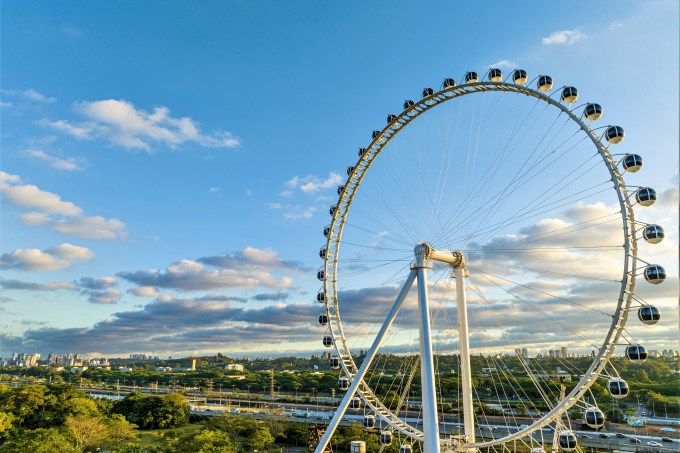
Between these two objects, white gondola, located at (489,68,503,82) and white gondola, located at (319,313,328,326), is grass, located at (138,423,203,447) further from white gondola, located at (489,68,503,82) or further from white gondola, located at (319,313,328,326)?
white gondola, located at (489,68,503,82)

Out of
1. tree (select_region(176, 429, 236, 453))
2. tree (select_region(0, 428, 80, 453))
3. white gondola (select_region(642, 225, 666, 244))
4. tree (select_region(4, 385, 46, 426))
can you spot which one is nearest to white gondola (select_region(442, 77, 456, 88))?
white gondola (select_region(642, 225, 666, 244))

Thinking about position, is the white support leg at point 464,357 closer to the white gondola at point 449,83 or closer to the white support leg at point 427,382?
the white support leg at point 427,382

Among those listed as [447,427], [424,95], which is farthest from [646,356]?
[447,427]

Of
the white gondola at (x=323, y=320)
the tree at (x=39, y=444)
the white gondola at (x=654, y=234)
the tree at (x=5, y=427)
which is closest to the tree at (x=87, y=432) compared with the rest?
the tree at (x=39, y=444)

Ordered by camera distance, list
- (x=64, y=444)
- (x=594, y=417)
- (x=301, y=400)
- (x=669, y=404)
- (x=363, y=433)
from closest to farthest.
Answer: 1. (x=594, y=417)
2. (x=64, y=444)
3. (x=363, y=433)
4. (x=669, y=404)
5. (x=301, y=400)

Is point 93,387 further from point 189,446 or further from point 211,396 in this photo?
point 189,446

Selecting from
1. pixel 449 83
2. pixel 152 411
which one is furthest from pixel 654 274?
pixel 152 411
